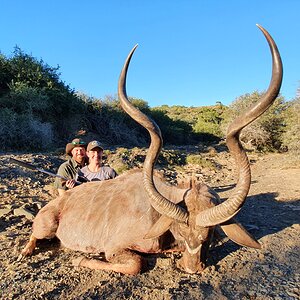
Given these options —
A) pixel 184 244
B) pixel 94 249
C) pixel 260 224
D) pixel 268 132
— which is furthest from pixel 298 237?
pixel 268 132

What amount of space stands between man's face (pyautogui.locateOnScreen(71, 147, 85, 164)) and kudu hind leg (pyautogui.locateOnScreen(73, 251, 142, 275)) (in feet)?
9.26

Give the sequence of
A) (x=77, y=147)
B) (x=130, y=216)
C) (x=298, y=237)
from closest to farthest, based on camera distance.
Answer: (x=130, y=216)
(x=298, y=237)
(x=77, y=147)

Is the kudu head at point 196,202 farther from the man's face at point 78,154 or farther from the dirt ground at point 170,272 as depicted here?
the man's face at point 78,154

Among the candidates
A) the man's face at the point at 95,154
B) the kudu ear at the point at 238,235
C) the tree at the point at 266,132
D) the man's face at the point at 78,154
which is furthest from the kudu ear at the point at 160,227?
the tree at the point at 266,132

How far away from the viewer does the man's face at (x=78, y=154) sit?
6746 mm

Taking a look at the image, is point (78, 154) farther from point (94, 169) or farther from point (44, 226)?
point (44, 226)

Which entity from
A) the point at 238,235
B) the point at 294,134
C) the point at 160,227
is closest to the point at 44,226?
the point at 160,227

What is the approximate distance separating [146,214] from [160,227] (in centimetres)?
40

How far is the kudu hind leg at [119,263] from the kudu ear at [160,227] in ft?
0.96

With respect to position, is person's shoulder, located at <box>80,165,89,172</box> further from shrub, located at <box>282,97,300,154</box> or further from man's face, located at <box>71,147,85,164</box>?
shrub, located at <box>282,97,300,154</box>

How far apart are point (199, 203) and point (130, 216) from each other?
1.02 metres

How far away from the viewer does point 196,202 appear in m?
3.92

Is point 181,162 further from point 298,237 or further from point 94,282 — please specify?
point 94,282

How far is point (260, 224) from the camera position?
5.72m
